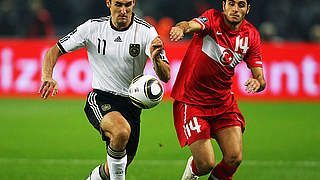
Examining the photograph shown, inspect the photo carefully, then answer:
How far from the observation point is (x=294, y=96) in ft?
52.0

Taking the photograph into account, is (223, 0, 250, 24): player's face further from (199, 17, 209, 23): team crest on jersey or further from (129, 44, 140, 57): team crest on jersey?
(129, 44, 140, 57): team crest on jersey

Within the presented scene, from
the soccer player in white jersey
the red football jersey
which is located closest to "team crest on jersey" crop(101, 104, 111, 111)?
the soccer player in white jersey

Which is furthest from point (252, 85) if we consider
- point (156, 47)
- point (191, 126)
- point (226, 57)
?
point (156, 47)

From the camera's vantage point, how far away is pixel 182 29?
5633 mm

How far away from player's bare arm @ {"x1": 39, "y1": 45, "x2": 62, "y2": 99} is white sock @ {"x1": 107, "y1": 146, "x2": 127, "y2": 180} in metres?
0.85

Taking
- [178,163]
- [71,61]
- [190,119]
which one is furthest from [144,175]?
[71,61]

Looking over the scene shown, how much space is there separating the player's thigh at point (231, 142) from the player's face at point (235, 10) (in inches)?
46.1

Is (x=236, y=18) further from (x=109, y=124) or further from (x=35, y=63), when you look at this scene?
(x=35, y=63)

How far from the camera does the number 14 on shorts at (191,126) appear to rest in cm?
619

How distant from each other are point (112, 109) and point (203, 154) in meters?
1.07

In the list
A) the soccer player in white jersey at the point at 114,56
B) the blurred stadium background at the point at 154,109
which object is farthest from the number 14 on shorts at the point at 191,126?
the blurred stadium background at the point at 154,109

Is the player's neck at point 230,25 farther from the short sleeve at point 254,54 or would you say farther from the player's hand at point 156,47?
the player's hand at point 156,47

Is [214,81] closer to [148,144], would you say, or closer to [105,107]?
[105,107]

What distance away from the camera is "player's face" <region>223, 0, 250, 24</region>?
6293 mm
